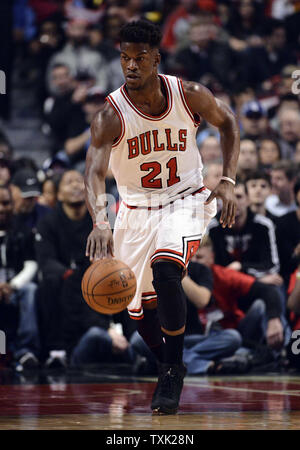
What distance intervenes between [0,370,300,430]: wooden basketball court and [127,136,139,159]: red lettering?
1.49m

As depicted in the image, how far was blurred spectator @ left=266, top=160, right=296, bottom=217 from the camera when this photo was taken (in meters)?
9.19

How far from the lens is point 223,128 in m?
5.43

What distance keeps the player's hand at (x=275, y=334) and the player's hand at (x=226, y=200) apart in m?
2.85

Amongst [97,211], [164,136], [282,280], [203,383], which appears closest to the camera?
[97,211]

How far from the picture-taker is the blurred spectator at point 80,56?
1252 cm

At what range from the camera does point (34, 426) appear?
408 centimetres

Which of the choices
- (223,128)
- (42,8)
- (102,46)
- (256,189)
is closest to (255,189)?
(256,189)

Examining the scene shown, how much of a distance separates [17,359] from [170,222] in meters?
3.45

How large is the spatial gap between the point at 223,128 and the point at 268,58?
8231 mm

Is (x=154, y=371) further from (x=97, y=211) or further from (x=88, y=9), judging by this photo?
(x=88, y=9)

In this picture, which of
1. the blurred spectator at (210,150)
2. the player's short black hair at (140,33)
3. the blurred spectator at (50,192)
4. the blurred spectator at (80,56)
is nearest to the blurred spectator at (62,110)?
the blurred spectator at (80,56)

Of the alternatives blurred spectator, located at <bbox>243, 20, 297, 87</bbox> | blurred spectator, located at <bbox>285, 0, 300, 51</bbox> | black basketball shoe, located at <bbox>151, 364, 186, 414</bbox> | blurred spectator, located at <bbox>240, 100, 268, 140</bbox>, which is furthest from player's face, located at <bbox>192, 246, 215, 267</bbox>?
A: blurred spectator, located at <bbox>285, 0, 300, 51</bbox>

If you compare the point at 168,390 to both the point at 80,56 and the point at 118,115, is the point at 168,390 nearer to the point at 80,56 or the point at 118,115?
the point at 118,115

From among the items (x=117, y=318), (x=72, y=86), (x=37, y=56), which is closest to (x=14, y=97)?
(x=37, y=56)
